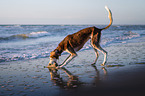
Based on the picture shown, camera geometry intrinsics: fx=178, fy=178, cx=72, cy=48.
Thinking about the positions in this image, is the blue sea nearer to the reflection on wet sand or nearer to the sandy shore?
the sandy shore

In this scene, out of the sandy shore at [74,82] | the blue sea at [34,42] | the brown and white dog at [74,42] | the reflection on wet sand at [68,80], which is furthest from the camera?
the blue sea at [34,42]

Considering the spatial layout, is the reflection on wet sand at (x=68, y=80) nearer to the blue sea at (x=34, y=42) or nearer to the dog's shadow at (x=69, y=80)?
the dog's shadow at (x=69, y=80)

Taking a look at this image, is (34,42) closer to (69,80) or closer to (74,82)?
(69,80)

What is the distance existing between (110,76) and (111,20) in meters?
3.16

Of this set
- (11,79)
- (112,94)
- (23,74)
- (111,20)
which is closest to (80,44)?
(111,20)

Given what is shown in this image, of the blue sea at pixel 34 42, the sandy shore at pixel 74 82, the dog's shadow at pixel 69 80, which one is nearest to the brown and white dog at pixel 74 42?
the sandy shore at pixel 74 82

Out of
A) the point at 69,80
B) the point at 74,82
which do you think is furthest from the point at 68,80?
the point at 74,82

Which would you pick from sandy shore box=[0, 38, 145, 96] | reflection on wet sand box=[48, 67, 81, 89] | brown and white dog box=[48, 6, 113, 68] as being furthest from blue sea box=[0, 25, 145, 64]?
reflection on wet sand box=[48, 67, 81, 89]

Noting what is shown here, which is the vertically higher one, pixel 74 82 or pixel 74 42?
pixel 74 42

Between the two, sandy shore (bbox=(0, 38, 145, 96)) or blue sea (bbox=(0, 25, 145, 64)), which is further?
blue sea (bbox=(0, 25, 145, 64))

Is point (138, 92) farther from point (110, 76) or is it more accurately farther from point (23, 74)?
point (23, 74)

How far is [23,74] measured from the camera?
5.93 metres

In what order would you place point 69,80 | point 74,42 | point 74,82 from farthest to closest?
1. point 74,42
2. point 69,80
3. point 74,82

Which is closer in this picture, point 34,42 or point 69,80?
point 69,80
